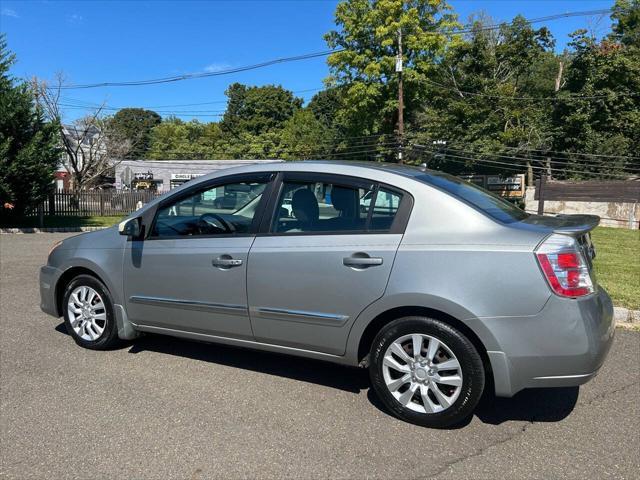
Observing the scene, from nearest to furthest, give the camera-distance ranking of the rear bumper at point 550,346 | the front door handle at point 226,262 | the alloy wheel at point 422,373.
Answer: the rear bumper at point 550,346 → the alloy wheel at point 422,373 → the front door handle at point 226,262

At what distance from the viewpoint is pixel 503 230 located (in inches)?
121

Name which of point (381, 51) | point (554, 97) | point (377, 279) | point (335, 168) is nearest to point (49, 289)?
point (335, 168)

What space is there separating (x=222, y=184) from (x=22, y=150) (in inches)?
622

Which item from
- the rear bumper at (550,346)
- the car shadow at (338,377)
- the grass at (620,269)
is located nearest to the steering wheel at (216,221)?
the car shadow at (338,377)

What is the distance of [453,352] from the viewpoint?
10.1 ft

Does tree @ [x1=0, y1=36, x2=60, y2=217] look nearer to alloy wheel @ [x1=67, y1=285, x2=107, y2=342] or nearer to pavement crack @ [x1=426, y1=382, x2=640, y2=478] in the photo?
alloy wheel @ [x1=67, y1=285, x2=107, y2=342]

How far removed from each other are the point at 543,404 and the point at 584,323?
100 centimetres

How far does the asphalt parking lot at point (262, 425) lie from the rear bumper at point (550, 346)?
43 centimetres

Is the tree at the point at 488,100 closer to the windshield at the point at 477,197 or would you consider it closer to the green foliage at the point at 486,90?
the green foliage at the point at 486,90

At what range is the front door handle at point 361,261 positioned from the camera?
10.7 feet

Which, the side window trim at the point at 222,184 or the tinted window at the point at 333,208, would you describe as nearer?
the tinted window at the point at 333,208

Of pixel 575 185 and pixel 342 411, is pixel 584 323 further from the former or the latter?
pixel 575 185

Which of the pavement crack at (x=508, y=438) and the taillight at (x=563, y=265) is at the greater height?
the taillight at (x=563, y=265)

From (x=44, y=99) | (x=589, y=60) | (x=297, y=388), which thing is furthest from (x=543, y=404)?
(x=589, y=60)
